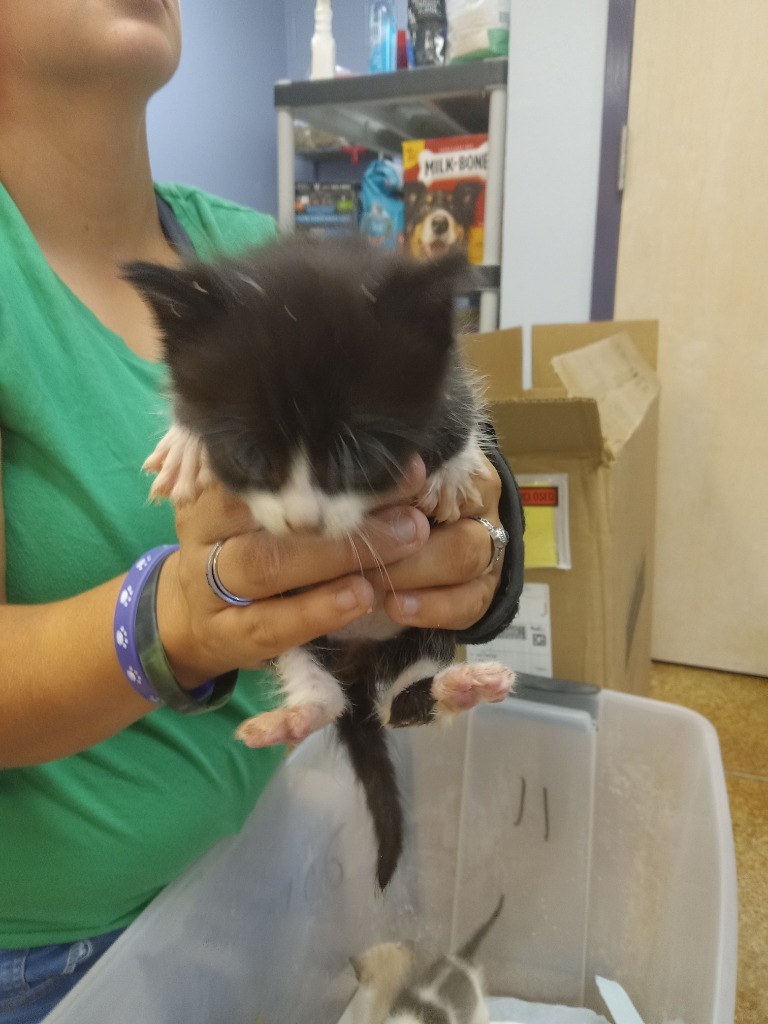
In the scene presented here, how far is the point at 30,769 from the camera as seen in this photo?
0.77m

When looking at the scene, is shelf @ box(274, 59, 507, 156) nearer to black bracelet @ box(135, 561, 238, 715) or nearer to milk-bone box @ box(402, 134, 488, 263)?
milk-bone box @ box(402, 134, 488, 263)

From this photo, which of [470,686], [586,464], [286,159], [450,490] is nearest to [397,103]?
[286,159]

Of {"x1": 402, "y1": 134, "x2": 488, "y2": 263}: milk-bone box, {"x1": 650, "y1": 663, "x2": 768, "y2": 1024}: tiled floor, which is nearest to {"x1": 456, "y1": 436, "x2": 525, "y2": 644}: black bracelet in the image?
{"x1": 650, "y1": 663, "x2": 768, "y2": 1024}: tiled floor

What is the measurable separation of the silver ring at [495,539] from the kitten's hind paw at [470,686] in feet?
0.35

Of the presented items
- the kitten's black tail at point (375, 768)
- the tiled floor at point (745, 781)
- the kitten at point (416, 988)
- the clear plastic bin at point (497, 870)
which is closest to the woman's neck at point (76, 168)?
the kitten's black tail at point (375, 768)

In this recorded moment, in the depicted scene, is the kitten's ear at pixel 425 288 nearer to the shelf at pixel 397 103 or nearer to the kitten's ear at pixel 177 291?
the kitten's ear at pixel 177 291

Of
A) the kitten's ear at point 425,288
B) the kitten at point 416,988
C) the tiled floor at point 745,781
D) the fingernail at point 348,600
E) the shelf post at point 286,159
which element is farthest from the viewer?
the shelf post at point 286,159

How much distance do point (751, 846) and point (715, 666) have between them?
796mm

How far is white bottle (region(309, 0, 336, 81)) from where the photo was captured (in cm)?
218

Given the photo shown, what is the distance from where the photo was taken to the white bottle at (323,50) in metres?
2.18

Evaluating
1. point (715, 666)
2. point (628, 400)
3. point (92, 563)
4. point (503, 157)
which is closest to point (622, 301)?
point (503, 157)

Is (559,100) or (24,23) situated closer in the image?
(24,23)

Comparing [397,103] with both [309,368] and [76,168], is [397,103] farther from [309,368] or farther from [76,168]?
[309,368]

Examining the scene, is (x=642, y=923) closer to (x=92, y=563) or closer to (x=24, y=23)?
(x=92, y=563)
